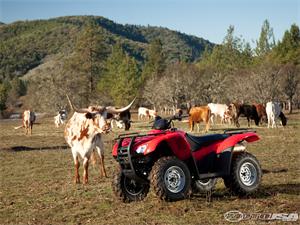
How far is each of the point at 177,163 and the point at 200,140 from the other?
84 cm

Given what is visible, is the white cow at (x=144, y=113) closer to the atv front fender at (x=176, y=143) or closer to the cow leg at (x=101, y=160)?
the cow leg at (x=101, y=160)

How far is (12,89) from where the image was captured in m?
121

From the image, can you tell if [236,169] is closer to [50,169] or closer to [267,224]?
[267,224]

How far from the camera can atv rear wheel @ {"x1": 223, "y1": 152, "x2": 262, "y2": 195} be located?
343 inches

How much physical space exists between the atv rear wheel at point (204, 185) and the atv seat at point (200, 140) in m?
0.80

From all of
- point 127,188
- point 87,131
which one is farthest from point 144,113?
point 127,188

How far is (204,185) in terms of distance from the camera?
9.34 metres

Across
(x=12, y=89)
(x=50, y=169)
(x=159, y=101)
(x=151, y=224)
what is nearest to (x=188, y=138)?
(x=151, y=224)

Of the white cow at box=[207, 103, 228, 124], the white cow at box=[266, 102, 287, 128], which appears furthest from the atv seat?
the white cow at box=[207, 103, 228, 124]

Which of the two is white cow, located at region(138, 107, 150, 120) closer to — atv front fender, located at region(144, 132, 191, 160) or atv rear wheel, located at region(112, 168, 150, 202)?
atv rear wheel, located at region(112, 168, 150, 202)

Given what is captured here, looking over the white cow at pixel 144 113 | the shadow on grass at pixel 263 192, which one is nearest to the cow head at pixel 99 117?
the shadow on grass at pixel 263 192

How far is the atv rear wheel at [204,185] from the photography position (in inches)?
365

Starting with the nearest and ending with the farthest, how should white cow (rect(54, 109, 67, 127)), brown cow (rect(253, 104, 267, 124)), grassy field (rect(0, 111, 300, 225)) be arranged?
1. grassy field (rect(0, 111, 300, 225))
2. brown cow (rect(253, 104, 267, 124))
3. white cow (rect(54, 109, 67, 127))

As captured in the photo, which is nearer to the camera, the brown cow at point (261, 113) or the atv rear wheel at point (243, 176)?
the atv rear wheel at point (243, 176)
